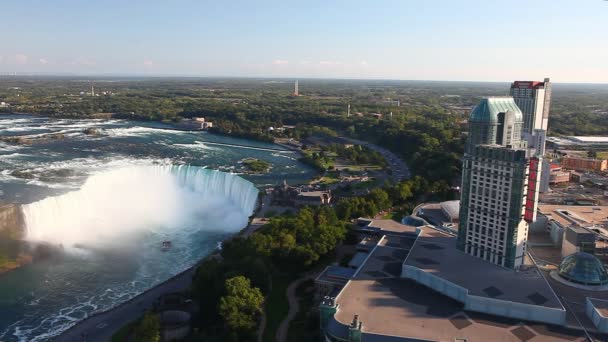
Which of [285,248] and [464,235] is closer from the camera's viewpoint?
[464,235]

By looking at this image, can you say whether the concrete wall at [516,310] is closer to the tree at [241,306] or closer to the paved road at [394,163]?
the tree at [241,306]

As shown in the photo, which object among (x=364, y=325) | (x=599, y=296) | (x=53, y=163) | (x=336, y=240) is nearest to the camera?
(x=364, y=325)

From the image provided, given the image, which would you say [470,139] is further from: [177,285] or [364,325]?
[177,285]

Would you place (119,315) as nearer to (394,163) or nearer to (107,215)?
(107,215)

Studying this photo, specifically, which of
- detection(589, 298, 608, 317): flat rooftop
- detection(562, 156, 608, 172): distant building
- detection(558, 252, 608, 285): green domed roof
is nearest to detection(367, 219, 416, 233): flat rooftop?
detection(558, 252, 608, 285): green domed roof

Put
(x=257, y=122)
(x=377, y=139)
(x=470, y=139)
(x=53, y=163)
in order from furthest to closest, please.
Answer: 1. (x=257, y=122)
2. (x=377, y=139)
3. (x=53, y=163)
4. (x=470, y=139)

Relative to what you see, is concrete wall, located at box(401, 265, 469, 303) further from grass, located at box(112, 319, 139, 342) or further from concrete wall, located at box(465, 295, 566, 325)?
grass, located at box(112, 319, 139, 342)

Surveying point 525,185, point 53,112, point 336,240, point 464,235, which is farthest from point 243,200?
point 53,112
